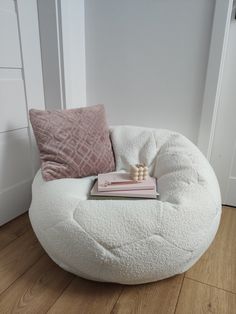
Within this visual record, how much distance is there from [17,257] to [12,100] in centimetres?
79

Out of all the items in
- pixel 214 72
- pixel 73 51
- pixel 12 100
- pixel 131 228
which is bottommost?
pixel 131 228

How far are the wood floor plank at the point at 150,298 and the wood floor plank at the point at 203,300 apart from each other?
0.03 metres

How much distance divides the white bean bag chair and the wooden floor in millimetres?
91

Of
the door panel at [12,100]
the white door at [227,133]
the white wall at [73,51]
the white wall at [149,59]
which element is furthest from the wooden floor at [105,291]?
the white wall at [73,51]

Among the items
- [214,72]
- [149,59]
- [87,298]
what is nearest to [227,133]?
[214,72]

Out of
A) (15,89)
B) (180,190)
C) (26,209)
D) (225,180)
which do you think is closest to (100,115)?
(15,89)

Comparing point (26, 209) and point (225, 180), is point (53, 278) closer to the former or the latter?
point (26, 209)

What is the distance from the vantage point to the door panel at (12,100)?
1.23m

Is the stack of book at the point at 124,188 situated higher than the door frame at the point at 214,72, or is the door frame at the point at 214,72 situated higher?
the door frame at the point at 214,72

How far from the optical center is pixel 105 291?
3.11ft

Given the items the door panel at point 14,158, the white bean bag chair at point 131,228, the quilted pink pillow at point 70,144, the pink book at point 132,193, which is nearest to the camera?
the white bean bag chair at point 131,228

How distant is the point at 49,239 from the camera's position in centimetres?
92

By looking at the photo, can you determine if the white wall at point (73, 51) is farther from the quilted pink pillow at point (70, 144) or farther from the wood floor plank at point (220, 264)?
the wood floor plank at point (220, 264)

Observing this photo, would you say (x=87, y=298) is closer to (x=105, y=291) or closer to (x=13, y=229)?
(x=105, y=291)
